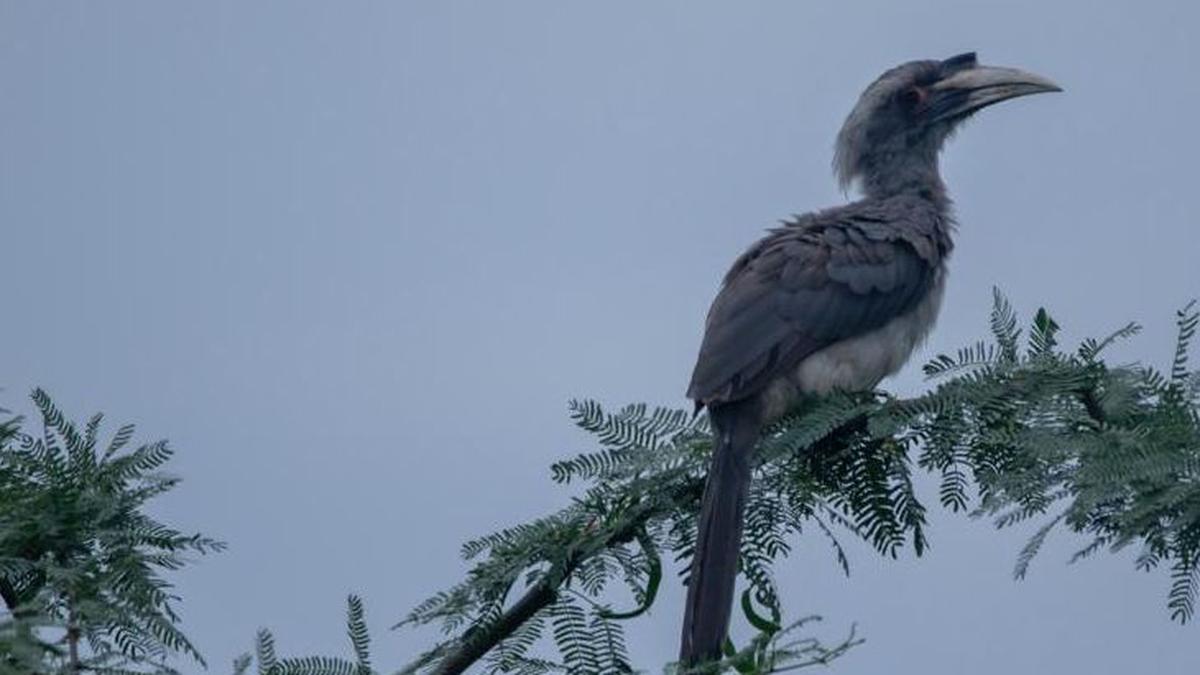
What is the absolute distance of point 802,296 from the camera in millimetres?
6848

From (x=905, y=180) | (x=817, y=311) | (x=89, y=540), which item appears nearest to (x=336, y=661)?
(x=89, y=540)

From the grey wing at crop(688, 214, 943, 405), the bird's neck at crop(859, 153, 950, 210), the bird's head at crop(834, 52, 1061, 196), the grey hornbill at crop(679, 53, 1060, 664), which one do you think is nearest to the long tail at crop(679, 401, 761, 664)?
the grey hornbill at crop(679, 53, 1060, 664)

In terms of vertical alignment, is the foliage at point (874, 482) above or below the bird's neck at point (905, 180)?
below

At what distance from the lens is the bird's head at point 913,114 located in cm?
871

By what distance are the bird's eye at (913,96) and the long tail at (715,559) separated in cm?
415

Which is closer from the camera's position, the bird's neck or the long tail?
the long tail

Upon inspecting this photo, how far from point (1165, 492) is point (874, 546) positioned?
1279 mm

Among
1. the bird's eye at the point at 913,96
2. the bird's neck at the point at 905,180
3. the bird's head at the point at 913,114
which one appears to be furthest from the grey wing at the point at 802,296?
the bird's eye at the point at 913,96

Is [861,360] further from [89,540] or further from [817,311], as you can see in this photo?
[89,540]

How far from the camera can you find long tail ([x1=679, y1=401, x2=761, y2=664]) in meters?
4.85

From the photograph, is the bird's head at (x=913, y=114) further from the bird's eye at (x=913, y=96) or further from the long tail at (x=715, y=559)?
the long tail at (x=715, y=559)

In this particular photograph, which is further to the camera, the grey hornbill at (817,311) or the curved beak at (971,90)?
the curved beak at (971,90)

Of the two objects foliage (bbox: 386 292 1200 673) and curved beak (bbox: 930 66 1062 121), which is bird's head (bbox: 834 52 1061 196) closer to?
curved beak (bbox: 930 66 1062 121)

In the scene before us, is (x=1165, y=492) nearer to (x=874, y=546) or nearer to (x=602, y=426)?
(x=874, y=546)
